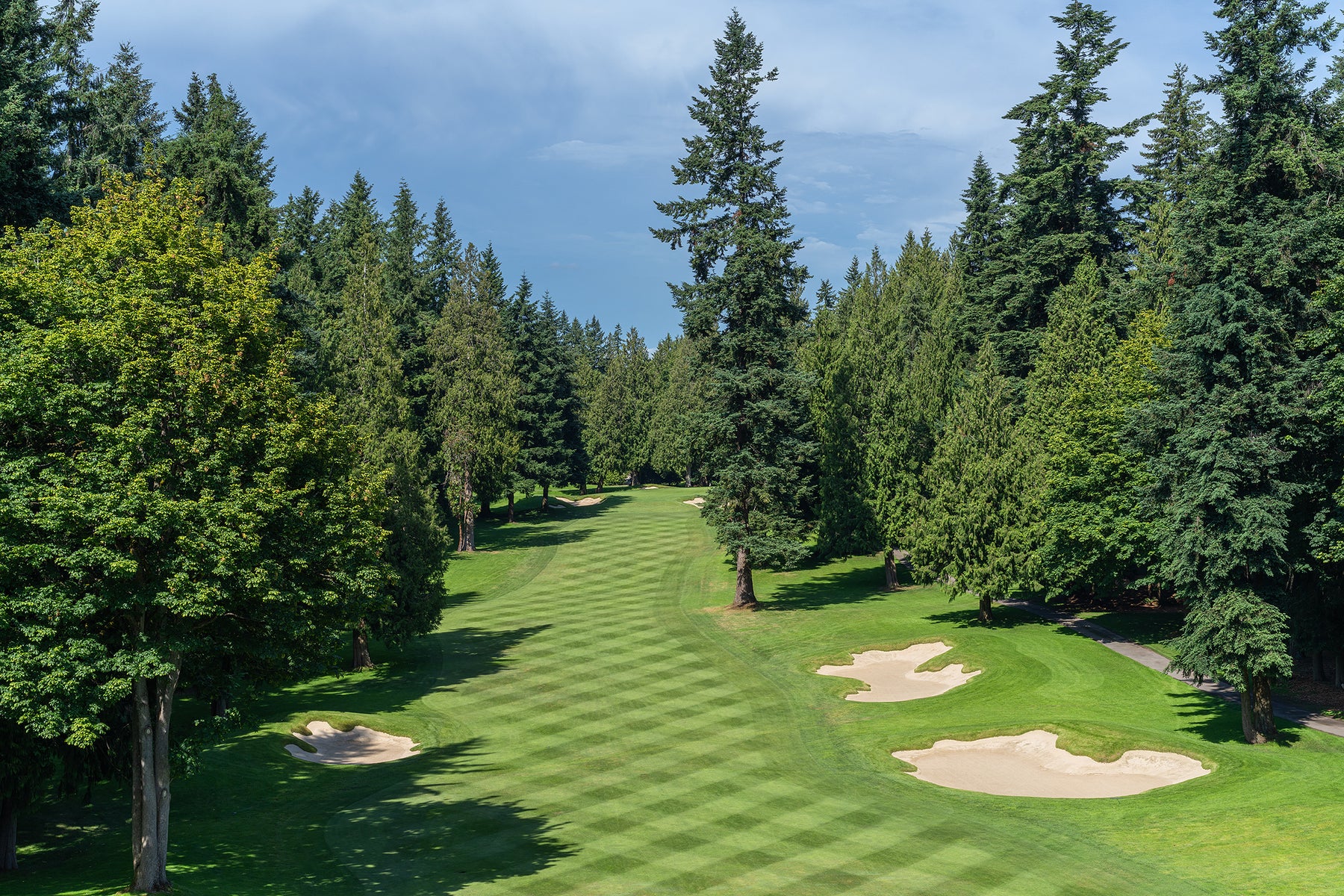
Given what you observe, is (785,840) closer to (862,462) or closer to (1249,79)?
(1249,79)

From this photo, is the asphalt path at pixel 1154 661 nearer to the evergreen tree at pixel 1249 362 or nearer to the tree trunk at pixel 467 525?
the evergreen tree at pixel 1249 362

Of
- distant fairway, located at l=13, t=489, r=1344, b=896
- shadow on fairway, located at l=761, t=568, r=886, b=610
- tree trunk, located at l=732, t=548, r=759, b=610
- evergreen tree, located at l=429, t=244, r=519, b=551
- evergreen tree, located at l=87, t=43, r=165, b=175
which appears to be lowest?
distant fairway, located at l=13, t=489, r=1344, b=896

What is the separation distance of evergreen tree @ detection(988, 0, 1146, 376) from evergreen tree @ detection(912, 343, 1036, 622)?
1674cm

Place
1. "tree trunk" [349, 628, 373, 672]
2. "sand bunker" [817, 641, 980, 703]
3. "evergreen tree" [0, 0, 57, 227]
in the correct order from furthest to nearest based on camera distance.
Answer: "tree trunk" [349, 628, 373, 672], "sand bunker" [817, 641, 980, 703], "evergreen tree" [0, 0, 57, 227]

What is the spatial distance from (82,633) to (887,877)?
1700 centimetres

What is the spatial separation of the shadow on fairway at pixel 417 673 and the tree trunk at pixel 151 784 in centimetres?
1624

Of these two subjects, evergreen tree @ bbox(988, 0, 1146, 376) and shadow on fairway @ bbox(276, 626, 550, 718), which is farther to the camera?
evergreen tree @ bbox(988, 0, 1146, 376)

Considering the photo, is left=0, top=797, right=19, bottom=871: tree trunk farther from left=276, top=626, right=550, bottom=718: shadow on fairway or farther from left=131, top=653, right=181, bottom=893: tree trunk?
left=276, top=626, right=550, bottom=718: shadow on fairway

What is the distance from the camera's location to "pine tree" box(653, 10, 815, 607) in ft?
169

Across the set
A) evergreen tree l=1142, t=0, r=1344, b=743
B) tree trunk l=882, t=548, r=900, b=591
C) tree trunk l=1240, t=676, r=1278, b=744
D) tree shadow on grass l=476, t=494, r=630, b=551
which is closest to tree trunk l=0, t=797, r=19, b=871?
evergreen tree l=1142, t=0, r=1344, b=743

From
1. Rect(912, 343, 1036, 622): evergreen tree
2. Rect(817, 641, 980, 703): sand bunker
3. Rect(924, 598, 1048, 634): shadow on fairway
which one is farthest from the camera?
Rect(924, 598, 1048, 634): shadow on fairway

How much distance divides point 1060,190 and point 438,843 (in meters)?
54.6

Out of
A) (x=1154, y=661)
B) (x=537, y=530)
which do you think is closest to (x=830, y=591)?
(x=1154, y=661)

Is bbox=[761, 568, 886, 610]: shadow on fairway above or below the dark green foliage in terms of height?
below
